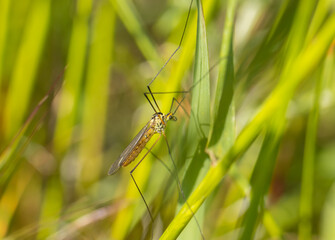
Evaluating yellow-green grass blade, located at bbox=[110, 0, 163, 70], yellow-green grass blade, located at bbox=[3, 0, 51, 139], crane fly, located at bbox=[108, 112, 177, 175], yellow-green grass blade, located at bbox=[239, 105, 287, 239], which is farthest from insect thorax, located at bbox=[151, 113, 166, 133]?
yellow-green grass blade, located at bbox=[3, 0, 51, 139]

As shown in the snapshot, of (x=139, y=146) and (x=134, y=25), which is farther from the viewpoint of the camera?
(x=134, y=25)

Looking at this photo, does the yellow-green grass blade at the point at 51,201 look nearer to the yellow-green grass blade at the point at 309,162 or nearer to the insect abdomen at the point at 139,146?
the insect abdomen at the point at 139,146

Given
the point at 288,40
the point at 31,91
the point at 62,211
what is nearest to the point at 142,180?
the point at 62,211

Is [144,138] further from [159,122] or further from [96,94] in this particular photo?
[96,94]

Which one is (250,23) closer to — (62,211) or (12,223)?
(62,211)

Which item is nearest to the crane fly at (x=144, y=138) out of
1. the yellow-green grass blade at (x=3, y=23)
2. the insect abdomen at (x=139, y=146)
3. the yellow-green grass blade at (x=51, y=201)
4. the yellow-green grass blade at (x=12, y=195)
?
the insect abdomen at (x=139, y=146)

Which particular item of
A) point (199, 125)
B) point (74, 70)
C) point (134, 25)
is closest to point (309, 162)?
point (199, 125)

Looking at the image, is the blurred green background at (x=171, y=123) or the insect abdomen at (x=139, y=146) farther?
the insect abdomen at (x=139, y=146)
